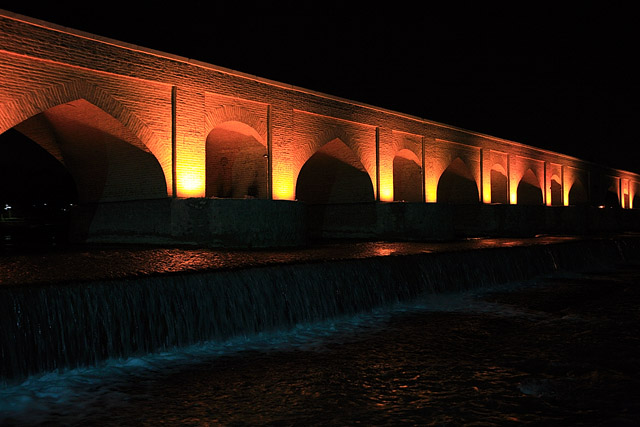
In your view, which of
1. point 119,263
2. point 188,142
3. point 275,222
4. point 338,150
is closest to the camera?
point 119,263

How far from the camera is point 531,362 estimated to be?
4.72 metres

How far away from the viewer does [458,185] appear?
21.1 meters

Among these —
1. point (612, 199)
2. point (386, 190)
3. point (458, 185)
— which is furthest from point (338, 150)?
point (612, 199)

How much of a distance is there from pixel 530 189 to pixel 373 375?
895 inches

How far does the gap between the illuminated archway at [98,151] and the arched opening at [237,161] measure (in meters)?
2.21

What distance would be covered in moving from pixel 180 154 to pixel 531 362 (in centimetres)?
825

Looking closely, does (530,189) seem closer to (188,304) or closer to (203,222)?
(203,222)

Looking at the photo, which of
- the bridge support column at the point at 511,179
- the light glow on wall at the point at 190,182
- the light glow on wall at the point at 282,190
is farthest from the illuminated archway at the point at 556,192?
the light glow on wall at the point at 190,182

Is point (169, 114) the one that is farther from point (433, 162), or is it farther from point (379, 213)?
point (433, 162)

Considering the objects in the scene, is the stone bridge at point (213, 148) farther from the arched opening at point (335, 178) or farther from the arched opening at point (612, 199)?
the arched opening at point (612, 199)

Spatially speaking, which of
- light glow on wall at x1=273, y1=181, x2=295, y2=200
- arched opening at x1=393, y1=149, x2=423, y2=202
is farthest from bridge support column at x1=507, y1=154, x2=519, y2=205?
light glow on wall at x1=273, y1=181, x2=295, y2=200

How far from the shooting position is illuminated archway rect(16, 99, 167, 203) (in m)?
10.6

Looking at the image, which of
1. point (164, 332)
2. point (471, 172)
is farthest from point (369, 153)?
point (164, 332)

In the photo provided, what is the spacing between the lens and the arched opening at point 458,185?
66.8 ft
